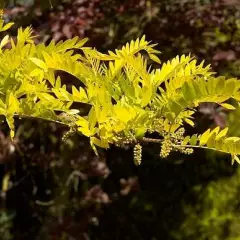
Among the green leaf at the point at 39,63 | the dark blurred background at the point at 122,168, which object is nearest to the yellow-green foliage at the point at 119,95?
the green leaf at the point at 39,63

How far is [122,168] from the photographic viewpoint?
3.25m

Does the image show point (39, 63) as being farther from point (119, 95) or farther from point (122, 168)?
point (122, 168)

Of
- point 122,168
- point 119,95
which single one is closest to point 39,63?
point 119,95

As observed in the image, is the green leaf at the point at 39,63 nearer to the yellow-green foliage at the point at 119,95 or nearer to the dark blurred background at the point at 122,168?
the yellow-green foliage at the point at 119,95

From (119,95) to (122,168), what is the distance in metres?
2.12

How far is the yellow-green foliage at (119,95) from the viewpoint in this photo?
3.60 ft

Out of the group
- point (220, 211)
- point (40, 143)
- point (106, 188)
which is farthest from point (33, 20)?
point (220, 211)

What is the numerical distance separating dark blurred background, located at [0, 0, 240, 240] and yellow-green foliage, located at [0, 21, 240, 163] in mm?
1552

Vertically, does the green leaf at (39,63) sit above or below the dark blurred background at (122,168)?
above

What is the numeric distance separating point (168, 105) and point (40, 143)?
86.1 inches

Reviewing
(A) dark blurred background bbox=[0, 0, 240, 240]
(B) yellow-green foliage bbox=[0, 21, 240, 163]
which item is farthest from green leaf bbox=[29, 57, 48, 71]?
(A) dark blurred background bbox=[0, 0, 240, 240]

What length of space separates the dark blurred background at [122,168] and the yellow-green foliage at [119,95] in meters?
1.55

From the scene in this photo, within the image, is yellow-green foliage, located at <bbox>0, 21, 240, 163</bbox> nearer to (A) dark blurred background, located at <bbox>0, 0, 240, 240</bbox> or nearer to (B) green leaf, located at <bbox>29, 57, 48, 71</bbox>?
(B) green leaf, located at <bbox>29, 57, 48, 71</bbox>

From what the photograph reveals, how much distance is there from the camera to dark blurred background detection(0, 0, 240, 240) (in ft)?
9.51
